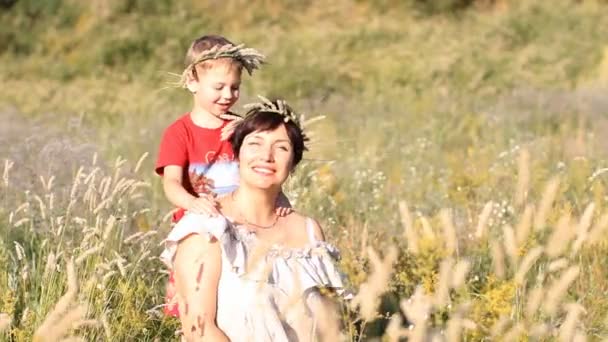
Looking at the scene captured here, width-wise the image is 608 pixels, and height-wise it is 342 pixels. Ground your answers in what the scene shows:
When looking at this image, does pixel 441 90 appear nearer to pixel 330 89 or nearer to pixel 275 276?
pixel 330 89

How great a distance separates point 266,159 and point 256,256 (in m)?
0.41

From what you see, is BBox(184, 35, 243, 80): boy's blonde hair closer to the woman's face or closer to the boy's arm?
the boy's arm

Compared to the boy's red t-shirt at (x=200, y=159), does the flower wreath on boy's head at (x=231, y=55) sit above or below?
above

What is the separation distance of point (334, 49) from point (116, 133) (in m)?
7.75

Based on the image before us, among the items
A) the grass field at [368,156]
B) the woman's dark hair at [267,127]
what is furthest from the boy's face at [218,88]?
the woman's dark hair at [267,127]

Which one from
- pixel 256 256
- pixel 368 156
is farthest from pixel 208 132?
pixel 368 156

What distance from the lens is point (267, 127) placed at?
4266mm

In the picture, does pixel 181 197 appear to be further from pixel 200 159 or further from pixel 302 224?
pixel 302 224

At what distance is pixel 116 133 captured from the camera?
10820 millimetres

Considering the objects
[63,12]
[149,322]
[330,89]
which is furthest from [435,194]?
[63,12]

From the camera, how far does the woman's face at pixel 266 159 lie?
4191mm

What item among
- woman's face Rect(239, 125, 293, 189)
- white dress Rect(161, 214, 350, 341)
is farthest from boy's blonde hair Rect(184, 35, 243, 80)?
white dress Rect(161, 214, 350, 341)

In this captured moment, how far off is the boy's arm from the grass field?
8.1 inches

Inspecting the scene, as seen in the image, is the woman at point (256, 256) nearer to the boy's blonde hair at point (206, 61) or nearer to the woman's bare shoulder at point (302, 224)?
the woman's bare shoulder at point (302, 224)
